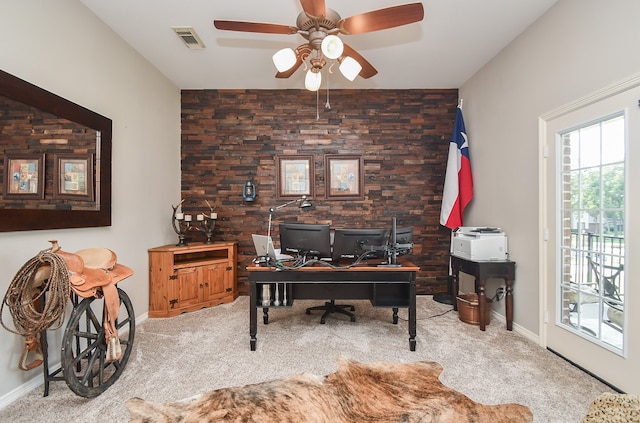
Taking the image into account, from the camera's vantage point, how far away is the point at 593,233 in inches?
88.6

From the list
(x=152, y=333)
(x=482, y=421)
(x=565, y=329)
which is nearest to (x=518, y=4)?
(x=565, y=329)

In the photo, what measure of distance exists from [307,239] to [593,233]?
2208mm

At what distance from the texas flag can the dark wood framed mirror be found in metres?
3.86

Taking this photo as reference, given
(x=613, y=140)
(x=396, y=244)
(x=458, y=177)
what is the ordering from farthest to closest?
(x=458, y=177), (x=396, y=244), (x=613, y=140)

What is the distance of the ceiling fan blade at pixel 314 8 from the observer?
6.32 feet

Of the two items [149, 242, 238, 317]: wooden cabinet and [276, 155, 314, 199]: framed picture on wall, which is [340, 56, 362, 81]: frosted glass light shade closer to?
[276, 155, 314, 199]: framed picture on wall

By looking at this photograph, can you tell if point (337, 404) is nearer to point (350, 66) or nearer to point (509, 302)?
point (509, 302)

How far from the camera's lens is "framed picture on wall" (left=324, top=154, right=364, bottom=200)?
169 inches

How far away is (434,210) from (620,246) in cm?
237

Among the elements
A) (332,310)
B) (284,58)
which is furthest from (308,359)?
(284,58)

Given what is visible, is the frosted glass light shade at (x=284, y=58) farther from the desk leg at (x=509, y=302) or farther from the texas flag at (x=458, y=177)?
the desk leg at (x=509, y=302)

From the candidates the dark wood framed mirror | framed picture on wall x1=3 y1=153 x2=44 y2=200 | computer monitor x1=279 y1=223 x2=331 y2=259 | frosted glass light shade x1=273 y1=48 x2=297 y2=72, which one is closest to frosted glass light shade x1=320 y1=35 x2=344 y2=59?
frosted glass light shade x1=273 y1=48 x2=297 y2=72

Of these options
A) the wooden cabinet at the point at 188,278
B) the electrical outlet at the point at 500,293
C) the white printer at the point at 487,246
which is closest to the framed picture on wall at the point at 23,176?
the wooden cabinet at the point at 188,278

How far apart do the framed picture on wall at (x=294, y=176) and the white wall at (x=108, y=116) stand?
1453mm
